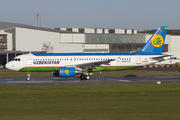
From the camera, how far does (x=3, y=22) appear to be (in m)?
120

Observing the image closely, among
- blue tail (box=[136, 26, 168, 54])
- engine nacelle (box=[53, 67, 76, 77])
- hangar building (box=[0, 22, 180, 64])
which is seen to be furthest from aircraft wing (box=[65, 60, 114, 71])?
hangar building (box=[0, 22, 180, 64])

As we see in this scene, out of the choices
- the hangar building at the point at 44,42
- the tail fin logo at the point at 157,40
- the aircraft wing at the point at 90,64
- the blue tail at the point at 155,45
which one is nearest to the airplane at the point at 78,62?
the aircraft wing at the point at 90,64

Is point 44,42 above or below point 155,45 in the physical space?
above

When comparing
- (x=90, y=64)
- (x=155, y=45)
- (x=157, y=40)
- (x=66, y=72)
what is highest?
(x=157, y=40)

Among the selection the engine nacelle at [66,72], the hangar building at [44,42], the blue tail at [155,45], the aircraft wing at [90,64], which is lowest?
the engine nacelle at [66,72]

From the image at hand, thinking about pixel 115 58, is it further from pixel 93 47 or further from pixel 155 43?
pixel 93 47

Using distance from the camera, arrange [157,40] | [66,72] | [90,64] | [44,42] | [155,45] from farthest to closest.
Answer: [44,42]
[157,40]
[155,45]
[90,64]
[66,72]

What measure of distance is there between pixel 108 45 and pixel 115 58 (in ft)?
189

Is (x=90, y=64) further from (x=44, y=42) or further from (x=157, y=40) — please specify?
(x=44, y=42)

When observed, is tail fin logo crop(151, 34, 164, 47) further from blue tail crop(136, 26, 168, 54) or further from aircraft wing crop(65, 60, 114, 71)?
aircraft wing crop(65, 60, 114, 71)

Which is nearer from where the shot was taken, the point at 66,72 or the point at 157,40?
the point at 66,72

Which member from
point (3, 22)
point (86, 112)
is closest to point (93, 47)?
point (3, 22)

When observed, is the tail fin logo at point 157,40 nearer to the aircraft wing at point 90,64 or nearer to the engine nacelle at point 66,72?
the aircraft wing at point 90,64

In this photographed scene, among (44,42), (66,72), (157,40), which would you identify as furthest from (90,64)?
(44,42)
